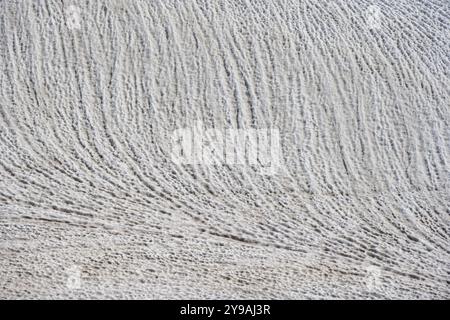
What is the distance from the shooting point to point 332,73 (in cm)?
836

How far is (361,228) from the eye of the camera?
6.42 metres

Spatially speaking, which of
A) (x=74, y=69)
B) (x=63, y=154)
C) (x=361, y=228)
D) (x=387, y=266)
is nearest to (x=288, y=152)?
(x=361, y=228)

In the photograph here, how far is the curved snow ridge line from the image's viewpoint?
19.2ft

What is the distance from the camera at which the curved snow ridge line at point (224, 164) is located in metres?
5.86

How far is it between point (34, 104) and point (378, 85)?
3851 mm

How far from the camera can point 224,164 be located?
7172 millimetres

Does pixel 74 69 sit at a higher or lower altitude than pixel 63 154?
higher

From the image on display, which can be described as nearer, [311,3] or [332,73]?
[332,73]
